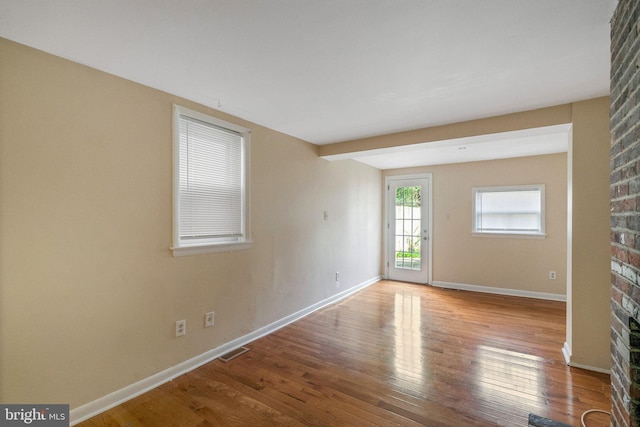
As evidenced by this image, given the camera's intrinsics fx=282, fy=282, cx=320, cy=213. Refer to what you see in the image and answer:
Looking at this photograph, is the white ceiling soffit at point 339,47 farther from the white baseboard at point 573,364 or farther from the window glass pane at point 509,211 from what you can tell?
the window glass pane at point 509,211

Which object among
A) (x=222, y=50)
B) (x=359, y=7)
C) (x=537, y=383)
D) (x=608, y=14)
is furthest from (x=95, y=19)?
(x=537, y=383)

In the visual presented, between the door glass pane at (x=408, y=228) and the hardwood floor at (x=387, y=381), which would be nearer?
the hardwood floor at (x=387, y=381)

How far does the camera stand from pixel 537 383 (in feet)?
7.37

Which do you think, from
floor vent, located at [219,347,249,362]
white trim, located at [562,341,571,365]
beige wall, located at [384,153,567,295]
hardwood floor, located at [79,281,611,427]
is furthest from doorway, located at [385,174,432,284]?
floor vent, located at [219,347,249,362]

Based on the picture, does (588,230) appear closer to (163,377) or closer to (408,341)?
(408,341)

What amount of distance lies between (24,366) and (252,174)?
2.17m

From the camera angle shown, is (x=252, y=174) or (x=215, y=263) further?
(x=252, y=174)

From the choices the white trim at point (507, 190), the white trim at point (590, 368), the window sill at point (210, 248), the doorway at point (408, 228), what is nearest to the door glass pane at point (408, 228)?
the doorway at point (408, 228)

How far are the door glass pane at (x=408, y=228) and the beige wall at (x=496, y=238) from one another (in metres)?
0.32

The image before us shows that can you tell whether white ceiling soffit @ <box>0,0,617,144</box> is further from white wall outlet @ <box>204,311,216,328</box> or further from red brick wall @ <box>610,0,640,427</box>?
white wall outlet @ <box>204,311,216,328</box>

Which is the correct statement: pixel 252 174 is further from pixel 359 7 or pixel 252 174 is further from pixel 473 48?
pixel 473 48

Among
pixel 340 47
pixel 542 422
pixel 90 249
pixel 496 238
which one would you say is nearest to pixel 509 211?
pixel 496 238

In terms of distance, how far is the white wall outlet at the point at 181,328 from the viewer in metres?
2.39

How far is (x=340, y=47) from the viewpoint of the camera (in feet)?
5.49
